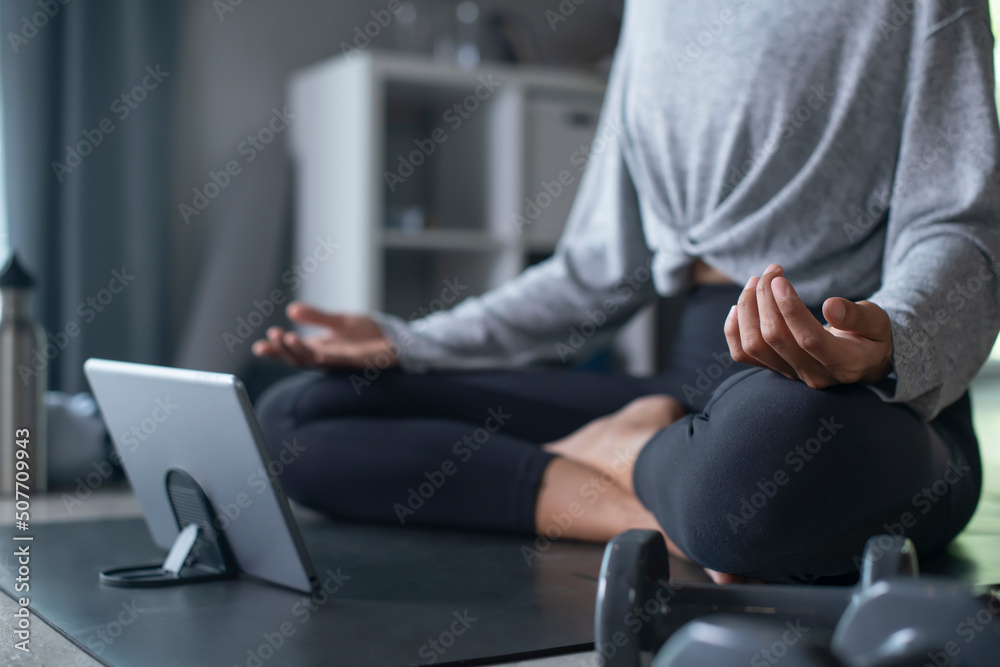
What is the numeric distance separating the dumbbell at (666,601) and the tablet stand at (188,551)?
520 mm

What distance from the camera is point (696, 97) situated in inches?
44.4

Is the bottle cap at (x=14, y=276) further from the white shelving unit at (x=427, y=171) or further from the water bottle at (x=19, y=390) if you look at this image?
the white shelving unit at (x=427, y=171)

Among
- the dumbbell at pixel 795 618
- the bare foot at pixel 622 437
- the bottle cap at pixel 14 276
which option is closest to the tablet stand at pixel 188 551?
the bare foot at pixel 622 437

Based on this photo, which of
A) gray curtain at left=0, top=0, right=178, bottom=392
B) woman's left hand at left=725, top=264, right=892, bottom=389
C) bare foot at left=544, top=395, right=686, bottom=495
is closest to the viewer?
woman's left hand at left=725, top=264, right=892, bottom=389

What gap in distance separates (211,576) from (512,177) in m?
1.71

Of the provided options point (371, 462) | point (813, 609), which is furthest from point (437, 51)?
point (813, 609)

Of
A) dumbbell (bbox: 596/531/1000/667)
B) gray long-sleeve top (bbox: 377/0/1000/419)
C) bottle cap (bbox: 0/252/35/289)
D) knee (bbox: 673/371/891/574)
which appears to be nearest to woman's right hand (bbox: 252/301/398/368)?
gray long-sleeve top (bbox: 377/0/1000/419)

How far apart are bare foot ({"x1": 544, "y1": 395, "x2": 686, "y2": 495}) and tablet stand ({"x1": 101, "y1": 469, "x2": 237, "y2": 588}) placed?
42cm

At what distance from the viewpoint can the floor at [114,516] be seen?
2.25 feet

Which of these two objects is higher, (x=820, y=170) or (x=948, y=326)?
(x=820, y=170)

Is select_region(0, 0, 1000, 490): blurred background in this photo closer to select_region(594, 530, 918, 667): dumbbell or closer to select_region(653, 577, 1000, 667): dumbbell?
select_region(594, 530, 918, 667): dumbbell

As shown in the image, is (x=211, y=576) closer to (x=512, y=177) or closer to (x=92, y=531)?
(x=92, y=531)

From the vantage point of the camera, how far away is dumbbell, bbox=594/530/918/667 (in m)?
0.48

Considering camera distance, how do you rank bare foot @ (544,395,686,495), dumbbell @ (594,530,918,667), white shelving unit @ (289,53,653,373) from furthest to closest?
white shelving unit @ (289,53,653,373) → bare foot @ (544,395,686,495) → dumbbell @ (594,530,918,667)
